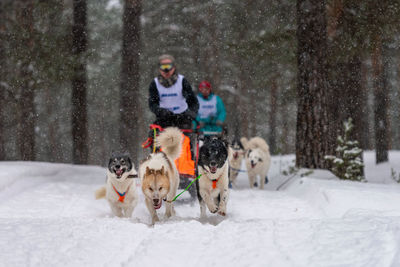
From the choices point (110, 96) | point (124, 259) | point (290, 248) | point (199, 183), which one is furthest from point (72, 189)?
point (110, 96)

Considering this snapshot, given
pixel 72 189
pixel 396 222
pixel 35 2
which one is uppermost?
pixel 35 2

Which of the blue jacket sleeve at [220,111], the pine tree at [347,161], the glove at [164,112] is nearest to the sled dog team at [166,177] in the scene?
the glove at [164,112]

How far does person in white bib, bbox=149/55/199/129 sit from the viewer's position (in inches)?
238

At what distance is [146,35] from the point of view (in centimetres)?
1969

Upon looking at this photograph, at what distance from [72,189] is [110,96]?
19.8 m

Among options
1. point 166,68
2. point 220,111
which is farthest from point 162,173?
point 220,111

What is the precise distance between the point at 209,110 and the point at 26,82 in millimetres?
6500

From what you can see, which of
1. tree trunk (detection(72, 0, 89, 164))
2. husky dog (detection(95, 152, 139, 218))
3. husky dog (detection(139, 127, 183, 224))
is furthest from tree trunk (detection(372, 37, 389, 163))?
husky dog (detection(95, 152, 139, 218))

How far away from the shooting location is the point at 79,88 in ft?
41.2

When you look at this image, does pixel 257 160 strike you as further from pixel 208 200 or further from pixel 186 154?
pixel 208 200

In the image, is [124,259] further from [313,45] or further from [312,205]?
[313,45]

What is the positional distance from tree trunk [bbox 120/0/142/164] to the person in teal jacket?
3184mm

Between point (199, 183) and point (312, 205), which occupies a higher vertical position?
point (199, 183)

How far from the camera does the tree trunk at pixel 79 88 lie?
481 inches
